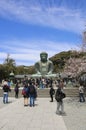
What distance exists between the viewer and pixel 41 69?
56.4m

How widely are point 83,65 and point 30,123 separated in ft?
74.2

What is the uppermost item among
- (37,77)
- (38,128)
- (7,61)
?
(7,61)

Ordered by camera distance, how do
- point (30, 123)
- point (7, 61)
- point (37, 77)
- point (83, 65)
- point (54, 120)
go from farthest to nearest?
point (7, 61)
point (37, 77)
point (83, 65)
point (54, 120)
point (30, 123)

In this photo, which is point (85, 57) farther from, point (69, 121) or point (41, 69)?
point (69, 121)

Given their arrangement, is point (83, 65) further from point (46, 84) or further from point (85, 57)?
point (46, 84)

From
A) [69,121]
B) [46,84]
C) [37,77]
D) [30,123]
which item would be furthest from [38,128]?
[37,77]

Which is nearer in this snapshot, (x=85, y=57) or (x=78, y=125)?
(x=78, y=125)

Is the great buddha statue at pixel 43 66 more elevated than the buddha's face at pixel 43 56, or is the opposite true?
the buddha's face at pixel 43 56

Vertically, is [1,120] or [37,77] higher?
[37,77]

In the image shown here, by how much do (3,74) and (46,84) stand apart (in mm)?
48375

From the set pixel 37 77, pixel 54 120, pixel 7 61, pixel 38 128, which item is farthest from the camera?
pixel 7 61

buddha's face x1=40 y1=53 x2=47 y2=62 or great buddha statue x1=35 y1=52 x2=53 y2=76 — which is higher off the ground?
buddha's face x1=40 y1=53 x2=47 y2=62

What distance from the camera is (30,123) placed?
1670cm

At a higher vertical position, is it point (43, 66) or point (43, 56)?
point (43, 56)
